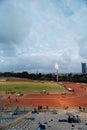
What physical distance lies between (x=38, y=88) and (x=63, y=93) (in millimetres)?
9114

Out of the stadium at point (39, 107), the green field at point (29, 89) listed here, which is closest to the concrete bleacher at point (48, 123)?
the stadium at point (39, 107)

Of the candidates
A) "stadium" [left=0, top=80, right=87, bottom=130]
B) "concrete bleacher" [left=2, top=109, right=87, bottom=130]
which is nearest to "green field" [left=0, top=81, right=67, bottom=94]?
"stadium" [left=0, top=80, right=87, bottom=130]

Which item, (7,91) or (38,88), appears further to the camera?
(38,88)

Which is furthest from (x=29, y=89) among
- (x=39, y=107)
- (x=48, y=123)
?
(x=48, y=123)

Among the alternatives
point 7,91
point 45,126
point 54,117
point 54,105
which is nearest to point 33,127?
point 45,126

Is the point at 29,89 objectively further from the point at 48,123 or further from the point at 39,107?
the point at 48,123

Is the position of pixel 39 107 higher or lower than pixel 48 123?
higher

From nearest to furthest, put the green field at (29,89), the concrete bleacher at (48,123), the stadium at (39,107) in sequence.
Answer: the concrete bleacher at (48,123) → the stadium at (39,107) → the green field at (29,89)

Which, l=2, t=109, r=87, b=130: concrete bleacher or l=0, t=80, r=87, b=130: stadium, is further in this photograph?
l=0, t=80, r=87, b=130: stadium

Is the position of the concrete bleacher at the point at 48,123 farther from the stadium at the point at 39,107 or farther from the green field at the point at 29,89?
the green field at the point at 29,89

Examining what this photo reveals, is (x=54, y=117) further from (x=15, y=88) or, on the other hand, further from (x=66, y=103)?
(x=15, y=88)

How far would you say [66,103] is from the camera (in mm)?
88062

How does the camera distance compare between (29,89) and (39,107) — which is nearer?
(39,107)

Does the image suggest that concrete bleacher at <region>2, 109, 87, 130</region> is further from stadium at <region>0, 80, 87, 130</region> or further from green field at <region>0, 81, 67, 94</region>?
green field at <region>0, 81, 67, 94</region>
